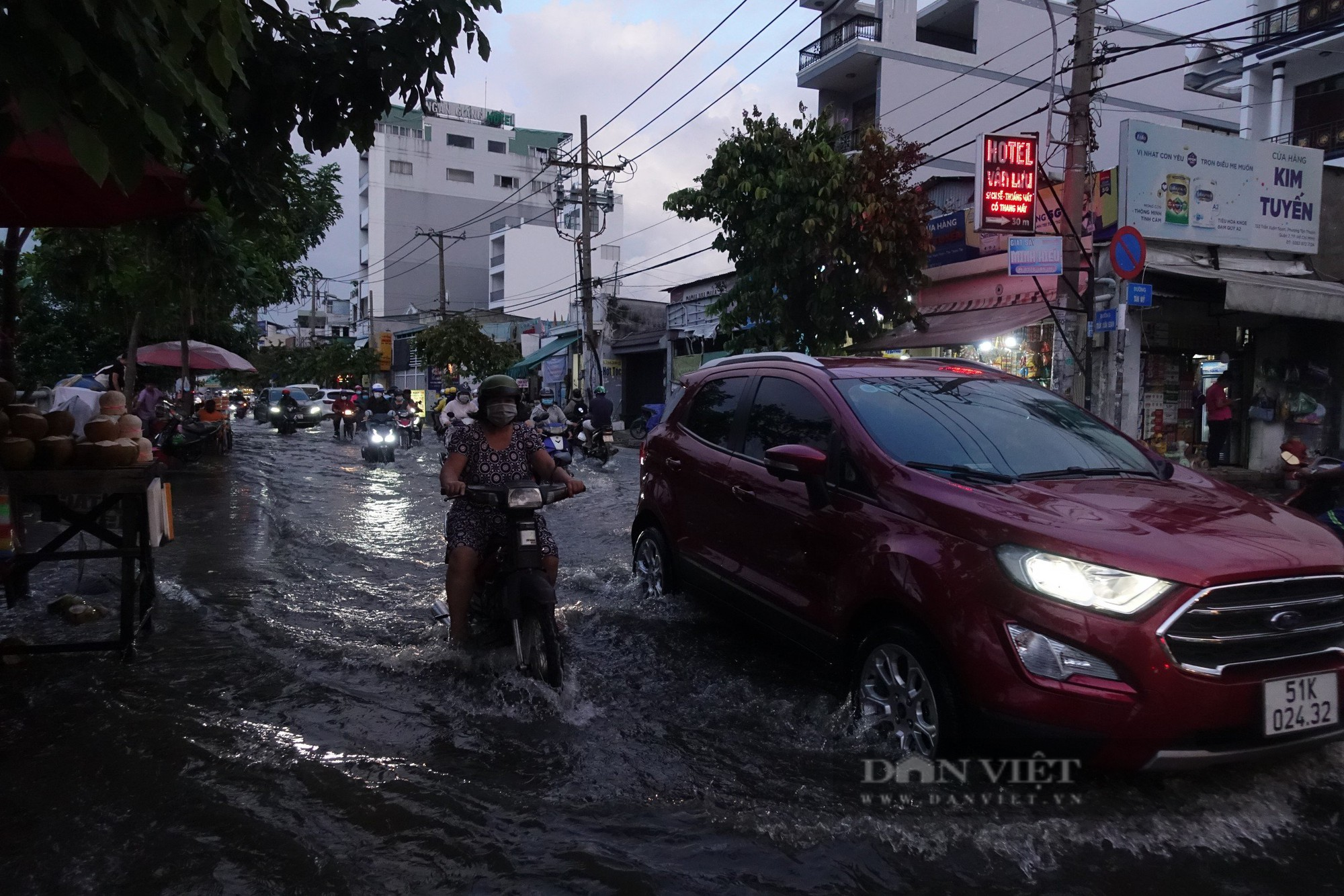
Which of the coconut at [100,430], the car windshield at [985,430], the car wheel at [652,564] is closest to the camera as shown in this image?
the car windshield at [985,430]

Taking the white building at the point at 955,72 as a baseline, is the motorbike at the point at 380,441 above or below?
below

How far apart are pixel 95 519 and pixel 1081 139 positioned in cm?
1097

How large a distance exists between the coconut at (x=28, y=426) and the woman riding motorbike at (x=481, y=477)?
75.7 inches

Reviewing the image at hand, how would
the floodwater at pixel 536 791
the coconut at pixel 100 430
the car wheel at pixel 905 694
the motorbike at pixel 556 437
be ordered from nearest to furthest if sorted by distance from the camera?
the floodwater at pixel 536 791
the car wheel at pixel 905 694
the coconut at pixel 100 430
the motorbike at pixel 556 437

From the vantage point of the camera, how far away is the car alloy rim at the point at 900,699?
138 inches

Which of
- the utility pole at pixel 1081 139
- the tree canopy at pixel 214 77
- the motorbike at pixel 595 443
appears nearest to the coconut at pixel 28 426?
the tree canopy at pixel 214 77

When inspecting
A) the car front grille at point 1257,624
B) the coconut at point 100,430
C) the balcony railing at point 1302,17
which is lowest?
the car front grille at point 1257,624

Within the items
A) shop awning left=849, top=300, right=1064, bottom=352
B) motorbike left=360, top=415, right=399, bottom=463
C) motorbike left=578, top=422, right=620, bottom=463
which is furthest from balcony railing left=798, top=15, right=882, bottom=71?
motorbike left=360, top=415, right=399, bottom=463

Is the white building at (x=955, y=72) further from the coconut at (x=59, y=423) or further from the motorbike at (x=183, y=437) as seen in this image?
the coconut at (x=59, y=423)

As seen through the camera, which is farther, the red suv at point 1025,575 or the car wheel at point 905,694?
the car wheel at point 905,694

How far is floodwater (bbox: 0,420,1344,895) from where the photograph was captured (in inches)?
117

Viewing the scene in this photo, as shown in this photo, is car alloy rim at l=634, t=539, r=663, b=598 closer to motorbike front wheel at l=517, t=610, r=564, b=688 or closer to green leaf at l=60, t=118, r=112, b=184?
motorbike front wheel at l=517, t=610, r=564, b=688

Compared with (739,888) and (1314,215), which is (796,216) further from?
(739,888)

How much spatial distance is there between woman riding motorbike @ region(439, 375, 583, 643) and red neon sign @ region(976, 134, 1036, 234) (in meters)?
10.4
